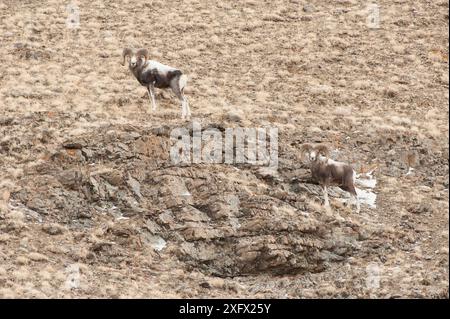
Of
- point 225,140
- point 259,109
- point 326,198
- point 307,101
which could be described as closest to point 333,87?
point 307,101

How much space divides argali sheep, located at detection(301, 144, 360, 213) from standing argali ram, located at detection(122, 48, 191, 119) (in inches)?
189

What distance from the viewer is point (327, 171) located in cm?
1922

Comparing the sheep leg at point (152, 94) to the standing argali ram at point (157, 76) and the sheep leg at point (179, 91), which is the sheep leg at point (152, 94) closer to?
the standing argali ram at point (157, 76)

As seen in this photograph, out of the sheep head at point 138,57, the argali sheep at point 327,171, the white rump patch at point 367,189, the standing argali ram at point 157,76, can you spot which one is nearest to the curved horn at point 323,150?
the argali sheep at point 327,171

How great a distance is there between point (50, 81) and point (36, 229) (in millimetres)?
10410

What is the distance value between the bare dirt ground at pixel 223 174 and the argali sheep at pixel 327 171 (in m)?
0.36

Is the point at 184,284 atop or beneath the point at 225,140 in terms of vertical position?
beneath

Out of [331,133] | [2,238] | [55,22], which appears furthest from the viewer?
[55,22]

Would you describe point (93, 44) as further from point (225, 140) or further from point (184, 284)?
point (184, 284)

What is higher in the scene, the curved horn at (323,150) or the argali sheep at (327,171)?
the curved horn at (323,150)

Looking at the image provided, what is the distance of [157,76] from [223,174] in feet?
15.6

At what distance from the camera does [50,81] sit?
27750 mm

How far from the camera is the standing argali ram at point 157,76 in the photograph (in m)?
22.8

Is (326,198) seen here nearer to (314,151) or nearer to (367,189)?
(314,151)
